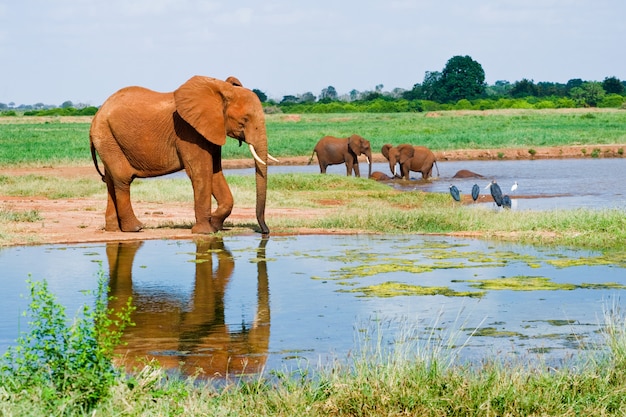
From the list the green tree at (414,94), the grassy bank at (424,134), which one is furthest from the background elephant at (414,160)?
the green tree at (414,94)

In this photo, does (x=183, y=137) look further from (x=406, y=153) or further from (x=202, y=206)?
A: (x=406, y=153)

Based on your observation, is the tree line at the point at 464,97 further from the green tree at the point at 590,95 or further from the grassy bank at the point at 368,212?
the grassy bank at the point at 368,212

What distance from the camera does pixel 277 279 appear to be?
12.3 metres

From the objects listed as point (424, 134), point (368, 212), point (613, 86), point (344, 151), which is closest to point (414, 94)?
point (613, 86)

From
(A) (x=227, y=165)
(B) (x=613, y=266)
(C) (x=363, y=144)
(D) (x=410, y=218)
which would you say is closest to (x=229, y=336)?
(B) (x=613, y=266)

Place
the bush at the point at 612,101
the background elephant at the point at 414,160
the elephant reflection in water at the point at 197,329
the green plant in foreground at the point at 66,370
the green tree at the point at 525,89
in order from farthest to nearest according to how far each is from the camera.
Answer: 1. the green tree at the point at 525,89
2. the bush at the point at 612,101
3. the background elephant at the point at 414,160
4. the elephant reflection in water at the point at 197,329
5. the green plant in foreground at the point at 66,370

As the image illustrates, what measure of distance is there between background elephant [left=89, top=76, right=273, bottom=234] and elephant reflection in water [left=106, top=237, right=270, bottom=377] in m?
2.82

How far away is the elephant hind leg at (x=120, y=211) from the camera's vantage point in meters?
16.4

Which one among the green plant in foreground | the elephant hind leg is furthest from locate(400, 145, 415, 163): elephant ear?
the green plant in foreground

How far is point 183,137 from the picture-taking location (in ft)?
52.3

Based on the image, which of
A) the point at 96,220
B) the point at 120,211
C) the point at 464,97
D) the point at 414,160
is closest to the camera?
the point at 120,211

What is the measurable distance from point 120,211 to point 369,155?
1698 cm

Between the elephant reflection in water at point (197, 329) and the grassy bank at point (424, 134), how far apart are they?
24227mm

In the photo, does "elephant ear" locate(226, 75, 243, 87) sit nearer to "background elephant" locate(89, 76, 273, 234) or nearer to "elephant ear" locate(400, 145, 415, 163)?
"background elephant" locate(89, 76, 273, 234)
